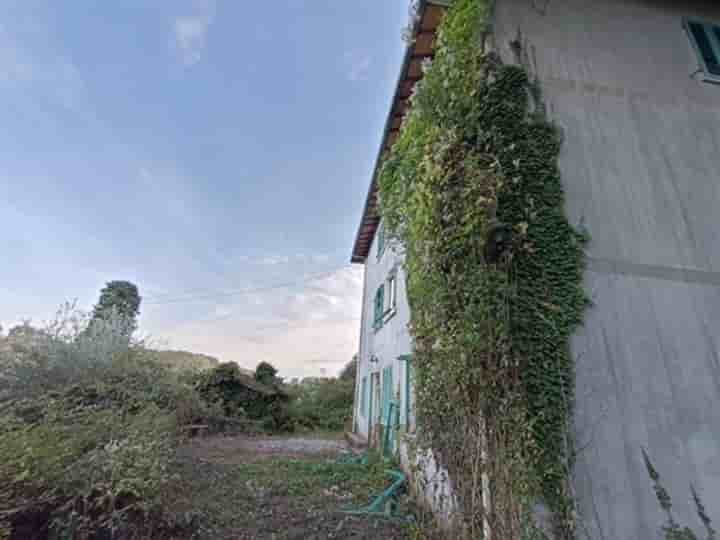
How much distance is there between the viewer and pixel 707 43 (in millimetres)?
4793

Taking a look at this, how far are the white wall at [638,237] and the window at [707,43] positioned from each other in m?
0.18

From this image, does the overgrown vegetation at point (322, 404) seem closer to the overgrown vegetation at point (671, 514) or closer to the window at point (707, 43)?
the overgrown vegetation at point (671, 514)

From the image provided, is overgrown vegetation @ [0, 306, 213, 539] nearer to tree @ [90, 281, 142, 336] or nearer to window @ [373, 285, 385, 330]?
window @ [373, 285, 385, 330]

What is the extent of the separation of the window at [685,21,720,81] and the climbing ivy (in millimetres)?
3149

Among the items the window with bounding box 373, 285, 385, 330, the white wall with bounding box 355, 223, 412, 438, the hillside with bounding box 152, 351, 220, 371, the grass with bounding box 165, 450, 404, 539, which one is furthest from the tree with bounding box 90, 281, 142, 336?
the grass with bounding box 165, 450, 404, 539

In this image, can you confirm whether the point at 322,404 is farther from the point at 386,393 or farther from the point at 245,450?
the point at 386,393

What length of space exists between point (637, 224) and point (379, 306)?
7.01 metres

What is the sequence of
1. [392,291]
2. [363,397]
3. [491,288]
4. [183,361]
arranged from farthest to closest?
[183,361], [363,397], [392,291], [491,288]

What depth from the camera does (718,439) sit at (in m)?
3.07

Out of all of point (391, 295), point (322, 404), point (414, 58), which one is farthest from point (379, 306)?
point (322, 404)

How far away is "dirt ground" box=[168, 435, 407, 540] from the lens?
3.88 metres

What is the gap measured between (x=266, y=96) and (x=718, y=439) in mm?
10874

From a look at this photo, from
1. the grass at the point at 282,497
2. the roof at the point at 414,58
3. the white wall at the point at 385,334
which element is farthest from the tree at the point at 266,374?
the roof at the point at 414,58

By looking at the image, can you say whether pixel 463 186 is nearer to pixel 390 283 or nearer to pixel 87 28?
pixel 390 283
